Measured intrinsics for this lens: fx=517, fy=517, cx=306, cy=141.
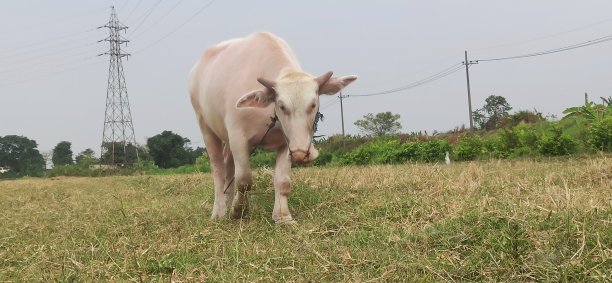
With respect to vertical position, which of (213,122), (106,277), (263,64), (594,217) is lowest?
(106,277)

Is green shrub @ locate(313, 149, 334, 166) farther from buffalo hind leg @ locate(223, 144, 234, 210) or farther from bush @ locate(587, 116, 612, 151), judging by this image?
buffalo hind leg @ locate(223, 144, 234, 210)

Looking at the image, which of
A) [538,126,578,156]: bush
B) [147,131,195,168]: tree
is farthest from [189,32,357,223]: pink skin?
[147,131,195,168]: tree

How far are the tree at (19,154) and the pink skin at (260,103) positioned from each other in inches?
2206

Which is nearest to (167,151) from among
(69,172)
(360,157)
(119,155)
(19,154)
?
(119,155)

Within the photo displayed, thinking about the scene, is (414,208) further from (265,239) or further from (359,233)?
(265,239)

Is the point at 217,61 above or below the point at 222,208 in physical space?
above

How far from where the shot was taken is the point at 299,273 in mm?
2615

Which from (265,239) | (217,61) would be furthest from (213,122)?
(265,239)

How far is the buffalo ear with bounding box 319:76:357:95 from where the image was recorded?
450cm

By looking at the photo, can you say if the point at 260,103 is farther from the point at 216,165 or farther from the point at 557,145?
the point at 557,145

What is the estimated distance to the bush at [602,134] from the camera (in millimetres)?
11695

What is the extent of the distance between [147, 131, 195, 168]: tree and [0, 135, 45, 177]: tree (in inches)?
1003

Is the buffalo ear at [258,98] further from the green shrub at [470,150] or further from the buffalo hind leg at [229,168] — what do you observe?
the green shrub at [470,150]

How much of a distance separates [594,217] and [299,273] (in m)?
1.70
